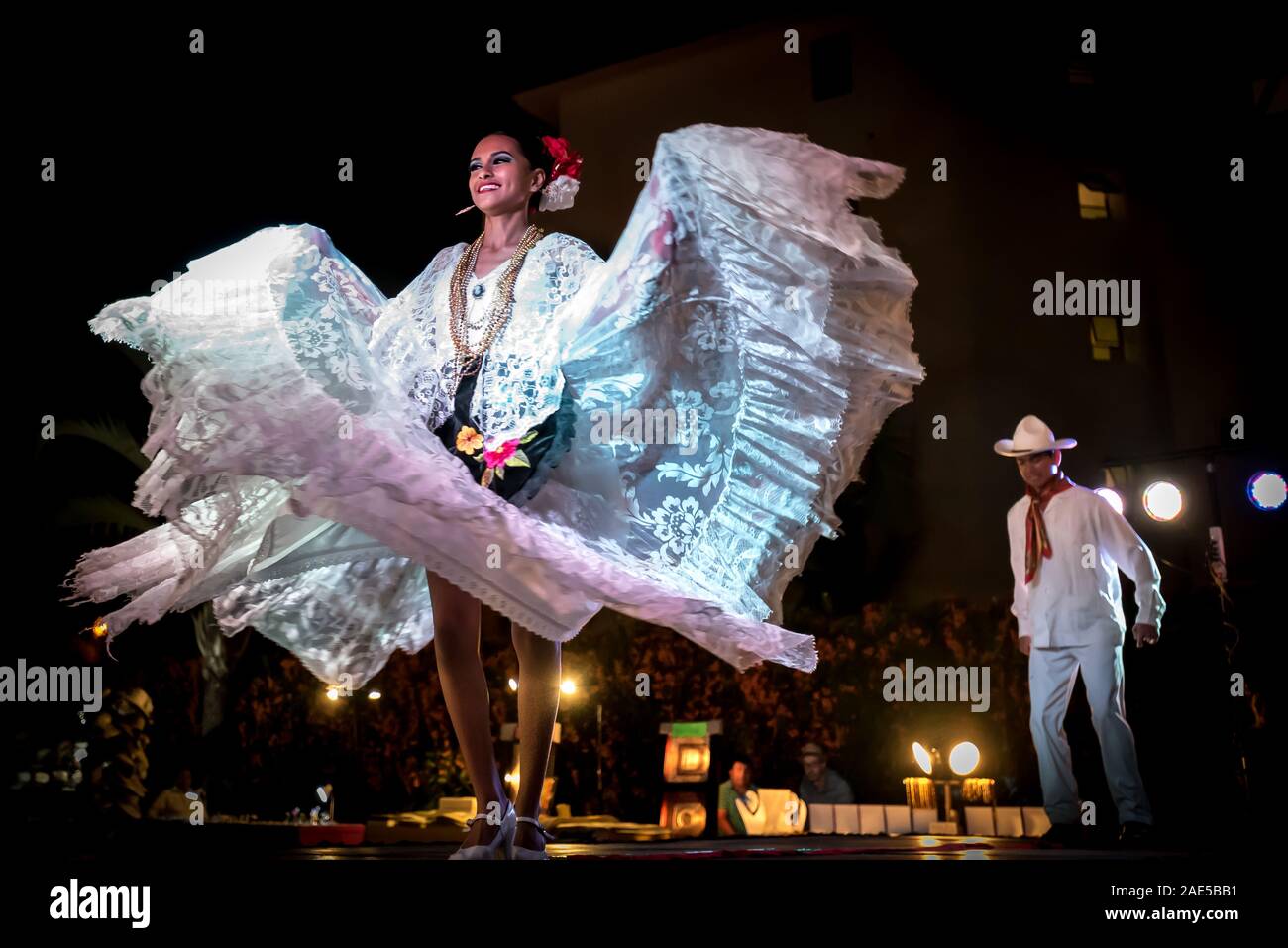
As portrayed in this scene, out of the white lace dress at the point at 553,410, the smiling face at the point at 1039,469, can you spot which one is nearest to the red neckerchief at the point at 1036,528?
the smiling face at the point at 1039,469

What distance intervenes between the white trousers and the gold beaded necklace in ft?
8.37

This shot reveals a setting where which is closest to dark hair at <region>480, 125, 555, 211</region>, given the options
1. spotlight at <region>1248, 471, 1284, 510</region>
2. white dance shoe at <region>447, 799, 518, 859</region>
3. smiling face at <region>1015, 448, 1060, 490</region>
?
white dance shoe at <region>447, 799, 518, 859</region>

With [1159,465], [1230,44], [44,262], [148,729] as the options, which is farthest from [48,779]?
[1230,44]

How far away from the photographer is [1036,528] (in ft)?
15.5

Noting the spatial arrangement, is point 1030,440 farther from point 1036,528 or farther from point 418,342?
point 418,342

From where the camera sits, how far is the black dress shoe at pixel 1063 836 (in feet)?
12.9

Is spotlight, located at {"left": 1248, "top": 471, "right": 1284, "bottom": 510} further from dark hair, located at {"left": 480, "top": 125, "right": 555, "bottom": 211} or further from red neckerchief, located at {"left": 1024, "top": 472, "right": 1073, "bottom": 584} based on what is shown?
dark hair, located at {"left": 480, "top": 125, "right": 555, "bottom": 211}

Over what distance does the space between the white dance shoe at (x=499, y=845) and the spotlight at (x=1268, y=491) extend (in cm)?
499

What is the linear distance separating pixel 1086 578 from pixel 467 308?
2.55 m

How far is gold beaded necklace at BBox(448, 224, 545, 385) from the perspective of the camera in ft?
10.0

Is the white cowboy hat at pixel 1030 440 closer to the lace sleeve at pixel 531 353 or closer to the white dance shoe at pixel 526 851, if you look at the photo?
the lace sleeve at pixel 531 353

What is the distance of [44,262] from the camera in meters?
6.00

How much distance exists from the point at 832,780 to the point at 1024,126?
278 inches
